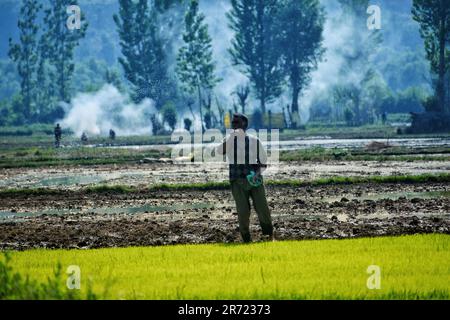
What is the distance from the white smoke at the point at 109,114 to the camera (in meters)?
95.3

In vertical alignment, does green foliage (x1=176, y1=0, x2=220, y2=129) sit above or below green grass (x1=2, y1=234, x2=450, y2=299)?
above

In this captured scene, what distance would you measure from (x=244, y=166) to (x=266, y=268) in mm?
3143

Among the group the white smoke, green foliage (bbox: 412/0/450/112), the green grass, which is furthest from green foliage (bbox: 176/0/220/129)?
the green grass

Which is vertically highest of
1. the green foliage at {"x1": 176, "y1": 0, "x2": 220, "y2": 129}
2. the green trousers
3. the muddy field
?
the green foliage at {"x1": 176, "y1": 0, "x2": 220, "y2": 129}

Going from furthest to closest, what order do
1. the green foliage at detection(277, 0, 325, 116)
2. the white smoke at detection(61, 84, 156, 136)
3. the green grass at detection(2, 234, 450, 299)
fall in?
the white smoke at detection(61, 84, 156, 136)
the green foliage at detection(277, 0, 325, 116)
the green grass at detection(2, 234, 450, 299)

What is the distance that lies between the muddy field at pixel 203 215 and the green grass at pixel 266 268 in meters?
1.78

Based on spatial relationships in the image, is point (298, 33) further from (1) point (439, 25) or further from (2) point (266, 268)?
(2) point (266, 268)

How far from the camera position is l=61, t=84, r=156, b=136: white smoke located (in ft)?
313

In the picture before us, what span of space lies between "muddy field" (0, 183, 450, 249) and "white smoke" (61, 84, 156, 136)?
233 ft

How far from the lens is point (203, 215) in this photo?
58.7ft

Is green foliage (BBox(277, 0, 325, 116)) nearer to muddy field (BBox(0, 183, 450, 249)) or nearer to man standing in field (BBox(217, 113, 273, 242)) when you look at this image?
muddy field (BBox(0, 183, 450, 249))

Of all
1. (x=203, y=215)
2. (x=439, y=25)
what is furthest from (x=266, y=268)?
(x=439, y=25)

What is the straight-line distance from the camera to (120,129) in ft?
328

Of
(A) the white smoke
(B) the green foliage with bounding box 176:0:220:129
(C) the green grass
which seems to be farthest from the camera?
(A) the white smoke
